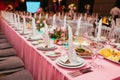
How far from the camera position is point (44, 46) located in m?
2.12

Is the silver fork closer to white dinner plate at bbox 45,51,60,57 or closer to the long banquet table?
the long banquet table

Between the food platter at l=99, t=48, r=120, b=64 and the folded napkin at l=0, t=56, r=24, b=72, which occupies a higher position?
the food platter at l=99, t=48, r=120, b=64

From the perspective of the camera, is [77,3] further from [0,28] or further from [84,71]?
[84,71]

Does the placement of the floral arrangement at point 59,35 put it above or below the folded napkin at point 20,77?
above

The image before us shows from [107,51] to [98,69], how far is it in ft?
1.55

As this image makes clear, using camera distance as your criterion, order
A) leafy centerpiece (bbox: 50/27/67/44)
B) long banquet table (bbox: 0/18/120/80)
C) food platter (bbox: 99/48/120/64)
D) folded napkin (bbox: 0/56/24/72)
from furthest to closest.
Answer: leafy centerpiece (bbox: 50/27/67/44)
folded napkin (bbox: 0/56/24/72)
food platter (bbox: 99/48/120/64)
long banquet table (bbox: 0/18/120/80)

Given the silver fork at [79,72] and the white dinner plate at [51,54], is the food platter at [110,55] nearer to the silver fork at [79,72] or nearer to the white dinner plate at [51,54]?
the silver fork at [79,72]

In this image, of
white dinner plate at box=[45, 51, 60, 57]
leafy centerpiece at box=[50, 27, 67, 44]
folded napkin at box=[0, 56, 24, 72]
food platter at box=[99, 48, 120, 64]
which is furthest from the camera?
leafy centerpiece at box=[50, 27, 67, 44]

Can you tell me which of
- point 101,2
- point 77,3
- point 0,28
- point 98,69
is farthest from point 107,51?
point 77,3

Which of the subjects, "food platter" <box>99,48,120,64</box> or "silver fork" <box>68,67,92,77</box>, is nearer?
"silver fork" <box>68,67,92,77</box>

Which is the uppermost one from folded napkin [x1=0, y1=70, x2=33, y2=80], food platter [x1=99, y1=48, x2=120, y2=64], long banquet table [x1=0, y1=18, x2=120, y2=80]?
food platter [x1=99, y1=48, x2=120, y2=64]

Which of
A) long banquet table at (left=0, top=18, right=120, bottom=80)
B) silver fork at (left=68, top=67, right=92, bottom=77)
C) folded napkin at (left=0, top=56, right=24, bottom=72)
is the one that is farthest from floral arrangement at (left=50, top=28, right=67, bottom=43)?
silver fork at (left=68, top=67, right=92, bottom=77)

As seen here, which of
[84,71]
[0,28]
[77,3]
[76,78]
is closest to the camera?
[76,78]

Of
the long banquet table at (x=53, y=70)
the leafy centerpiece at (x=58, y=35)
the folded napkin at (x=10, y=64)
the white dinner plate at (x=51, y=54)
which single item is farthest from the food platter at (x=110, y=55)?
the folded napkin at (x=10, y=64)
